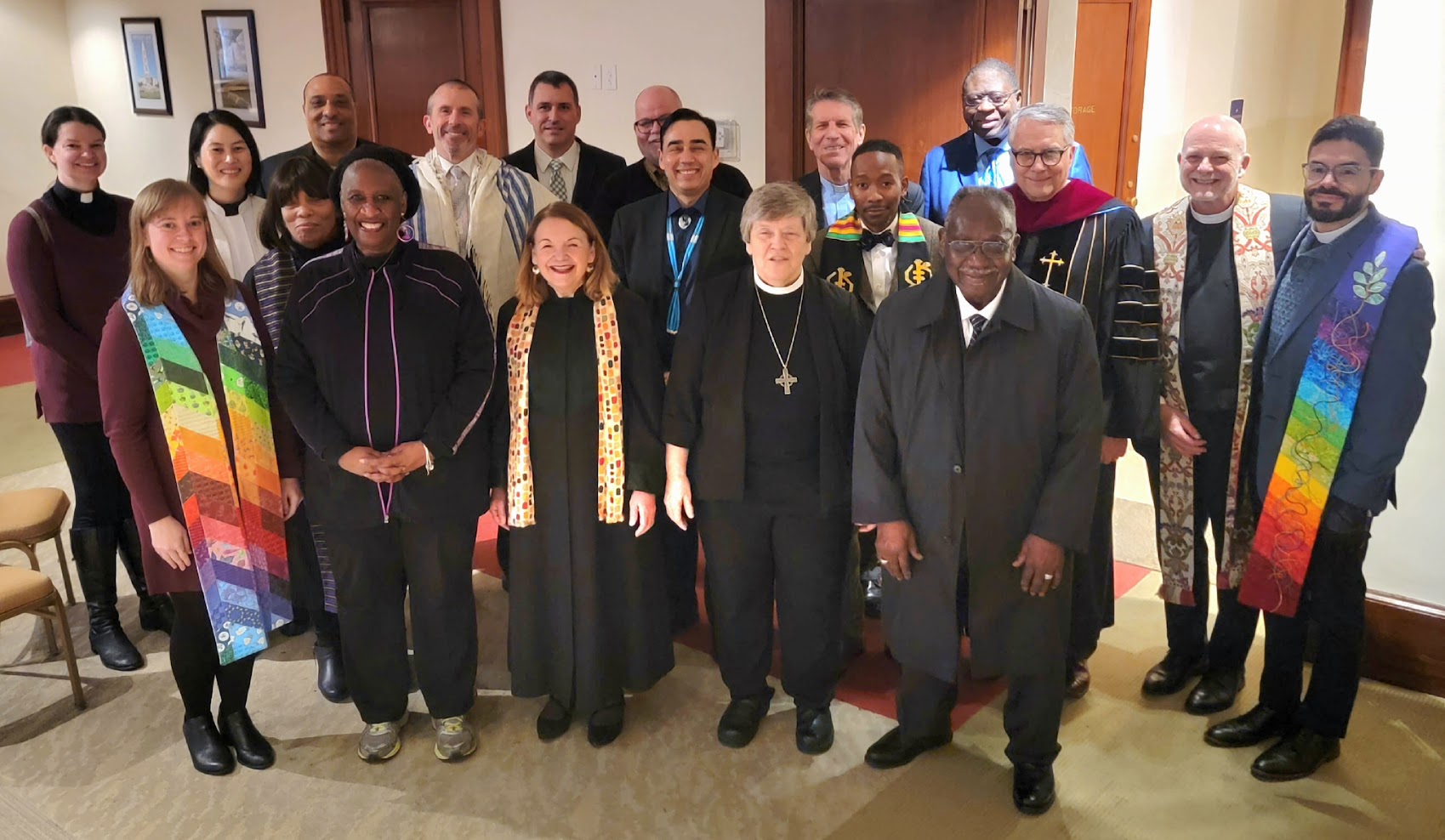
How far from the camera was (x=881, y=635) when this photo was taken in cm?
345

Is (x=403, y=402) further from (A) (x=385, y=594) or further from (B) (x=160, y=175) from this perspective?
(B) (x=160, y=175)

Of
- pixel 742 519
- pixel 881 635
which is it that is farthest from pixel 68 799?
pixel 881 635

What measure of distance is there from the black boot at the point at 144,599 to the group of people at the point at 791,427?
0.92 metres

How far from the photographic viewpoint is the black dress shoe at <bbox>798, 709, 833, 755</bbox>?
2.78m

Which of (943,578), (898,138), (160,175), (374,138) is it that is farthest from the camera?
(160,175)

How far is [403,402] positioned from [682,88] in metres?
3.53

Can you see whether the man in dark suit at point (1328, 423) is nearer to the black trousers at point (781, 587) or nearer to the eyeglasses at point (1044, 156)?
the eyeglasses at point (1044, 156)

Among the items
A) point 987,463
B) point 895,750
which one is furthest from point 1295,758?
point 987,463

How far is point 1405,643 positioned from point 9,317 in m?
9.25

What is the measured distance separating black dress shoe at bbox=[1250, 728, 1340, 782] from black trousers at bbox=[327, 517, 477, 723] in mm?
2072

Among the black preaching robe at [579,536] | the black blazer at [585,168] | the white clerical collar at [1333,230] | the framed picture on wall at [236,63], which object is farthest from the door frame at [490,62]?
the white clerical collar at [1333,230]

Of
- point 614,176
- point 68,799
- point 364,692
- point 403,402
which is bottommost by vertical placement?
point 68,799

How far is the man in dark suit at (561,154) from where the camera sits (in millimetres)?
3645

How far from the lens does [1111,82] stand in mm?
7008
